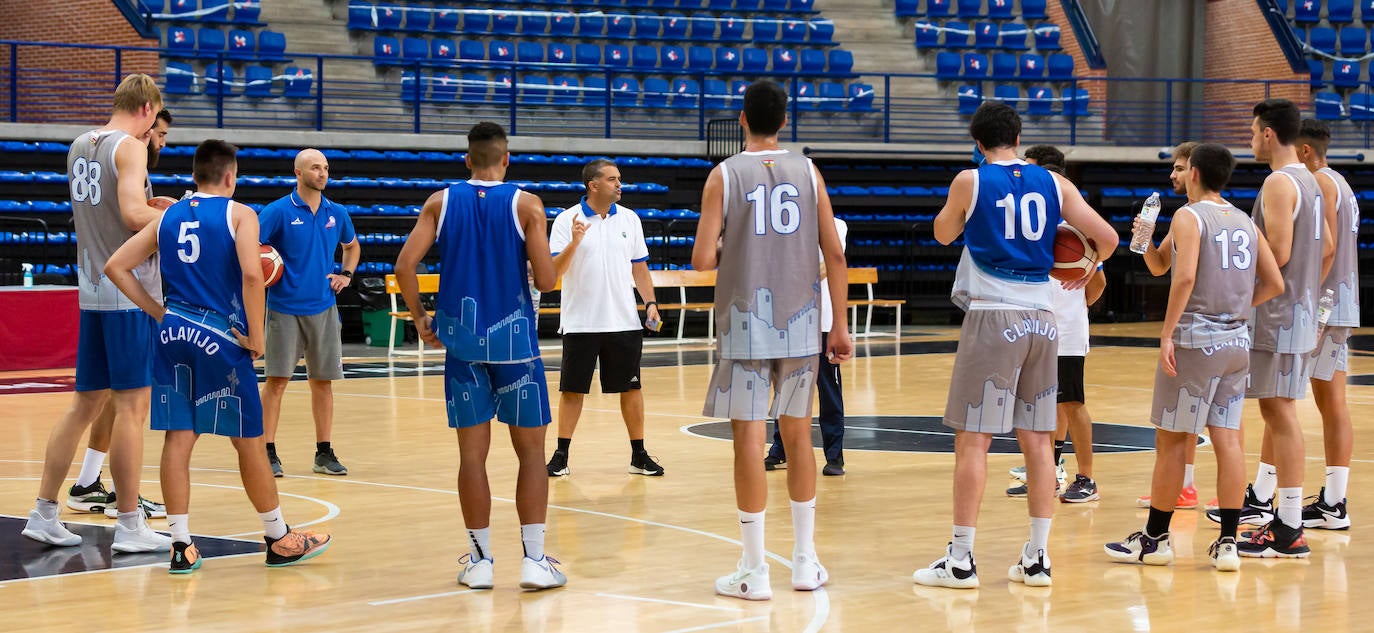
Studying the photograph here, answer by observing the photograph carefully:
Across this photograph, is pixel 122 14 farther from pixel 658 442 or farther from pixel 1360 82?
pixel 1360 82

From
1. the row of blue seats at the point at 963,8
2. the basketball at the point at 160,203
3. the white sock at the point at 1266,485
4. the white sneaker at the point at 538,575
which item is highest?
the row of blue seats at the point at 963,8

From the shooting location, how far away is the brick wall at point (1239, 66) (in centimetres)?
2339

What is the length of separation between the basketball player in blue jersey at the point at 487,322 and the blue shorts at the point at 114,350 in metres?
1.56

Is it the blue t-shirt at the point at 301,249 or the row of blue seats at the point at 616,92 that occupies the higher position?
the row of blue seats at the point at 616,92

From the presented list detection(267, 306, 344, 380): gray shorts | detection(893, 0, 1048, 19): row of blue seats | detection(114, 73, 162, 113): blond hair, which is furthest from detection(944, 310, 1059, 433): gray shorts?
detection(893, 0, 1048, 19): row of blue seats

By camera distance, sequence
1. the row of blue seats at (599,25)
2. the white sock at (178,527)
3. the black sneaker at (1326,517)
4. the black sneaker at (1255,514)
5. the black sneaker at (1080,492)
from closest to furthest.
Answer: the white sock at (178,527)
the black sneaker at (1326,517)
the black sneaker at (1255,514)
the black sneaker at (1080,492)
the row of blue seats at (599,25)

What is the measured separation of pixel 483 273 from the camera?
5.38 meters

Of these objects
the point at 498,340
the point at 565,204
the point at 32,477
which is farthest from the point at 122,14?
the point at 498,340

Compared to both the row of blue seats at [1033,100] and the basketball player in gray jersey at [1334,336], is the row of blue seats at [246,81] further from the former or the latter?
the basketball player in gray jersey at [1334,336]

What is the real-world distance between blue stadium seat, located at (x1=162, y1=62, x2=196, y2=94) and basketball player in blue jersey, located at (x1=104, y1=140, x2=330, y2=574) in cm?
1403

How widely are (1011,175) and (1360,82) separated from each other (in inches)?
799

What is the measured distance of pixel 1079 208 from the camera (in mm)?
5457

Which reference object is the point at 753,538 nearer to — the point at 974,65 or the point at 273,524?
the point at 273,524

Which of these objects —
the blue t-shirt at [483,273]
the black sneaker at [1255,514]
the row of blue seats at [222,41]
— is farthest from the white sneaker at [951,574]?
the row of blue seats at [222,41]
